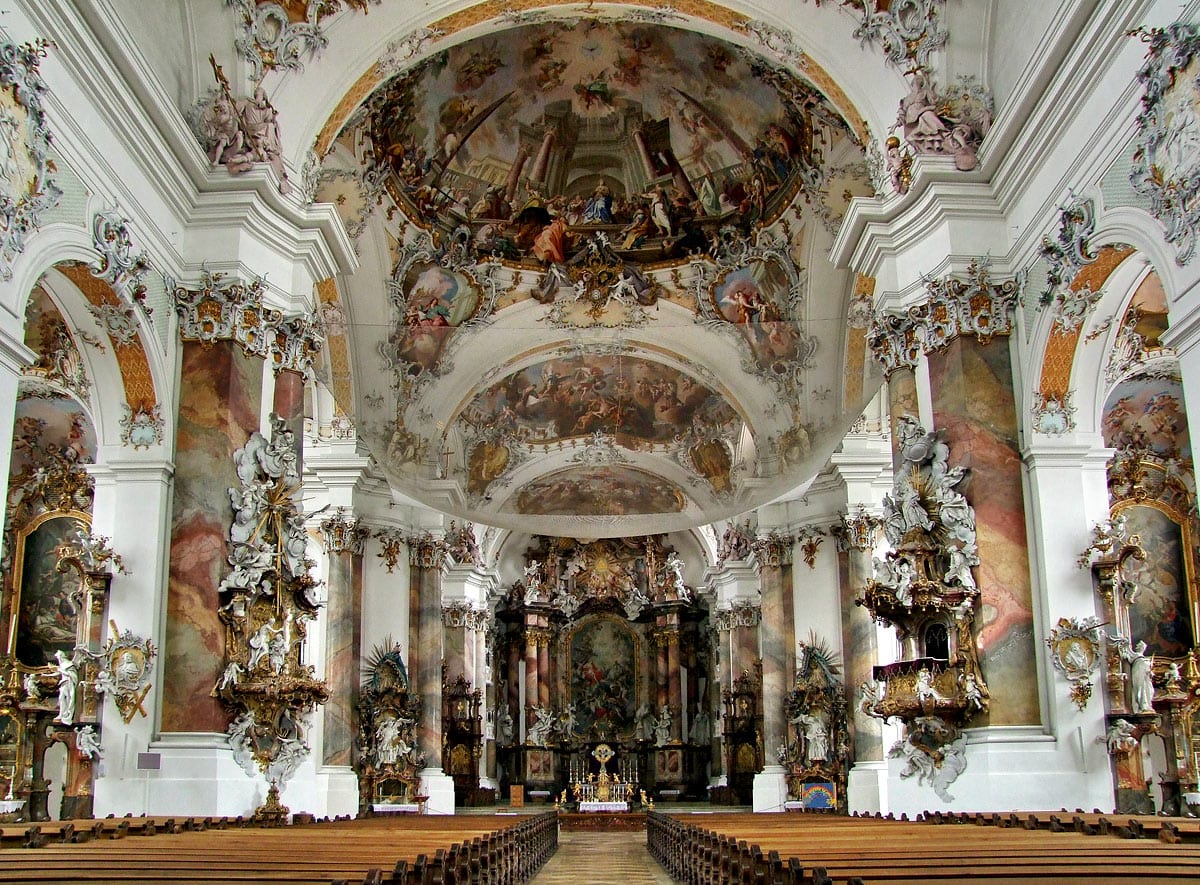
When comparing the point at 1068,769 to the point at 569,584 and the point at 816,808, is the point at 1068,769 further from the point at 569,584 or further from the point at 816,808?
the point at 569,584

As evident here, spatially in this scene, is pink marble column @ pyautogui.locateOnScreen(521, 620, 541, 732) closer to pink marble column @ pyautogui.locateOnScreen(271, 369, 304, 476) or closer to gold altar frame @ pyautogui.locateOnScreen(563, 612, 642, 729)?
gold altar frame @ pyautogui.locateOnScreen(563, 612, 642, 729)

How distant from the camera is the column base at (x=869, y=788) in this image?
20.0m

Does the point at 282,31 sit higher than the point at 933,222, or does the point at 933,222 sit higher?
the point at 282,31

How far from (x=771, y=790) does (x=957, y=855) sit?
55.8 ft

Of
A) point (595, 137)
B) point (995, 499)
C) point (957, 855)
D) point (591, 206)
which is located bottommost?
point (957, 855)

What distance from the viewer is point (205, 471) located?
12.7 meters

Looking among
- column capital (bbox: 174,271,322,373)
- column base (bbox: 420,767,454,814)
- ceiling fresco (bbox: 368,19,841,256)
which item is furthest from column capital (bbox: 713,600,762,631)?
column capital (bbox: 174,271,322,373)

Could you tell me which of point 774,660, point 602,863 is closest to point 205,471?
point 602,863

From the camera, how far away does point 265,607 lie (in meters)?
12.9

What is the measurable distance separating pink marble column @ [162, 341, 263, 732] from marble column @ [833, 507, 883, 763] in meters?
11.2

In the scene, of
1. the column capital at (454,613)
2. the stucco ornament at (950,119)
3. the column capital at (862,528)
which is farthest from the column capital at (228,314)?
the column capital at (454,613)

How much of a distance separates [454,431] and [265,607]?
1276cm

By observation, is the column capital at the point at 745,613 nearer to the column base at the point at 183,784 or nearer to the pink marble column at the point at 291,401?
the pink marble column at the point at 291,401

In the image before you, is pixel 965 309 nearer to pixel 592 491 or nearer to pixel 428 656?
pixel 428 656
